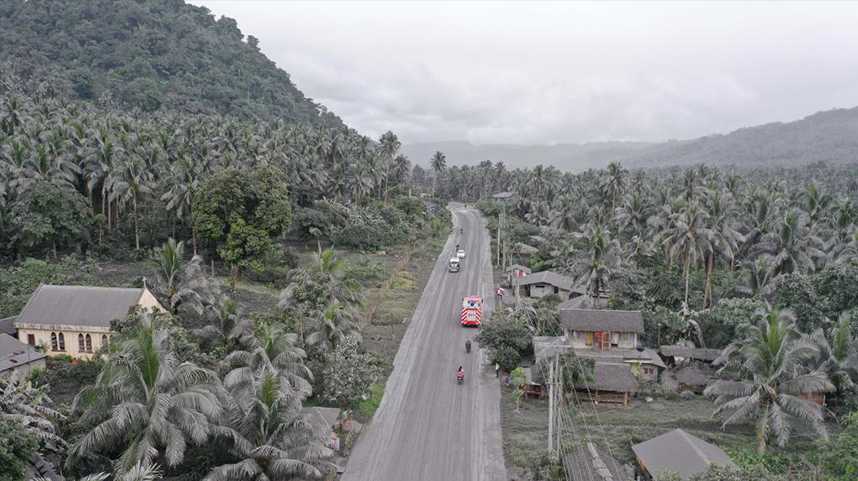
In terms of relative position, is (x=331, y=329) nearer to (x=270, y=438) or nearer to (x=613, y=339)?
(x=270, y=438)

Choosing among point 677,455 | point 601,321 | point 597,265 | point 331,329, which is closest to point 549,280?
point 597,265

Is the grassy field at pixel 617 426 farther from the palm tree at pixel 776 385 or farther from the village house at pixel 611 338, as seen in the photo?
the village house at pixel 611 338

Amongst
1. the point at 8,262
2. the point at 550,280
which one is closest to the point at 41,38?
the point at 8,262

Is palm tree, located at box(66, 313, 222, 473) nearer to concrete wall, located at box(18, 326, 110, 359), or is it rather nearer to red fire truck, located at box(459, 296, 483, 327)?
concrete wall, located at box(18, 326, 110, 359)

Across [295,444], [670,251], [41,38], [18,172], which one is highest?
[41,38]

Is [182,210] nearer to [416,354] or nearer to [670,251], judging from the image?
[416,354]

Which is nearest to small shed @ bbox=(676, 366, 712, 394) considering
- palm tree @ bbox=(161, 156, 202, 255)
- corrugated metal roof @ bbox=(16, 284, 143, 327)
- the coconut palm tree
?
the coconut palm tree
